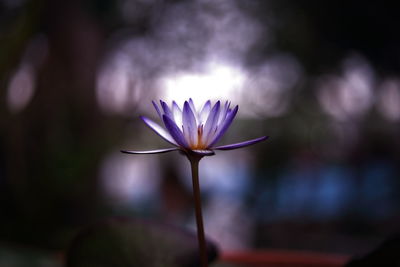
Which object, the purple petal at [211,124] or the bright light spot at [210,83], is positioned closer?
the purple petal at [211,124]

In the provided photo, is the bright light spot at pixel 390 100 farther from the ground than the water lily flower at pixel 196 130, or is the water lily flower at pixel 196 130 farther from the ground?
the bright light spot at pixel 390 100

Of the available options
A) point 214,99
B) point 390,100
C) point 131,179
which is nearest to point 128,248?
point 214,99

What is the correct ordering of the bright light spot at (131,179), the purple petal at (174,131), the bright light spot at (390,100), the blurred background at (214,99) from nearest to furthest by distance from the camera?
the purple petal at (174,131)
the blurred background at (214,99)
the bright light spot at (390,100)
the bright light spot at (131,179)

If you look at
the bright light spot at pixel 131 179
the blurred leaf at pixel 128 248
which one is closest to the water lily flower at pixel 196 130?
the blurred leaf at pixel 128 248

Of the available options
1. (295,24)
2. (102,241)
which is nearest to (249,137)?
(295,24)

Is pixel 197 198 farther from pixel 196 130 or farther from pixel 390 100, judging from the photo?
pixel 390 100

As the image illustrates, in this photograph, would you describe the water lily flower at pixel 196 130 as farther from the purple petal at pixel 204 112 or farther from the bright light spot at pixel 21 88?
the bright light spot at pixel 21 88

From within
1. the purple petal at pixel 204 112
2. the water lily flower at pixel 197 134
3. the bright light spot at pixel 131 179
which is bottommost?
the bright light spot at pixel 131 179
